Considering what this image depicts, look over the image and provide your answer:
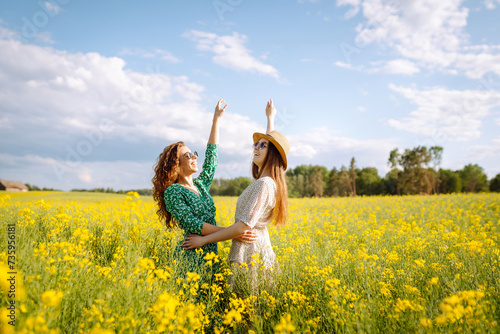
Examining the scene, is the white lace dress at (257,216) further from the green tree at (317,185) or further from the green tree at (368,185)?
the green tree at (368,185)

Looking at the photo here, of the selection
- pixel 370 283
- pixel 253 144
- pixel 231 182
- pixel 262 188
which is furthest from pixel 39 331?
pixel 231 182

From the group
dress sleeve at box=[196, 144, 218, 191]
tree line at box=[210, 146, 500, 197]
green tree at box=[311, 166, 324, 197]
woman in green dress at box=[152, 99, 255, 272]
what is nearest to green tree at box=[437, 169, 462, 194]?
tree line at box=[210, 146, 500, 197]

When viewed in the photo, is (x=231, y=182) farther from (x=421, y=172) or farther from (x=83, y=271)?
(x=83, y=271)

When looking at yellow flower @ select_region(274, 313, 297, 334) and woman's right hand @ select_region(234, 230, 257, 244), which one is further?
woman's right hand @ select_region(234, 230, 257, 244)

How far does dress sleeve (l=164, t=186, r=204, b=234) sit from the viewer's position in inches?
119

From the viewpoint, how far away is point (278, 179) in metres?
3.05

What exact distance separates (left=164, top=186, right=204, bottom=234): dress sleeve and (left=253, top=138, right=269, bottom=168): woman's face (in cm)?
89

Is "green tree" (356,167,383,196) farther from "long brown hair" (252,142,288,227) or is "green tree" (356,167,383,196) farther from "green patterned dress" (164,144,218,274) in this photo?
"green patterned dress" (164,144,218,274)

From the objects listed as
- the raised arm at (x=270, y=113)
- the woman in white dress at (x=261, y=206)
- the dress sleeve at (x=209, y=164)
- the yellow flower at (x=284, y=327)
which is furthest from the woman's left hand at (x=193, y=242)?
the raised arm at (x=270, y=113)

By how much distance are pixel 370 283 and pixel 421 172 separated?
48.0 m

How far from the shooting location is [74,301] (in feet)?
7.86

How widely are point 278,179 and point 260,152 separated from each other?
14.1 inches

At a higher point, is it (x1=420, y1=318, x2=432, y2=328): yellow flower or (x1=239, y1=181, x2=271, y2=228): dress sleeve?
(x1=239, y1=181, x2=271, y2=228): dress sleeve

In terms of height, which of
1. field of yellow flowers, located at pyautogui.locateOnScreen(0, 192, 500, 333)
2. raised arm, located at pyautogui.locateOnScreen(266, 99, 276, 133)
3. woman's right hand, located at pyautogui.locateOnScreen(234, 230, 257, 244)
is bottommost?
field of yellow flowers, located at pyautogui.locateOnScreen(0, 192, 500, 333)
